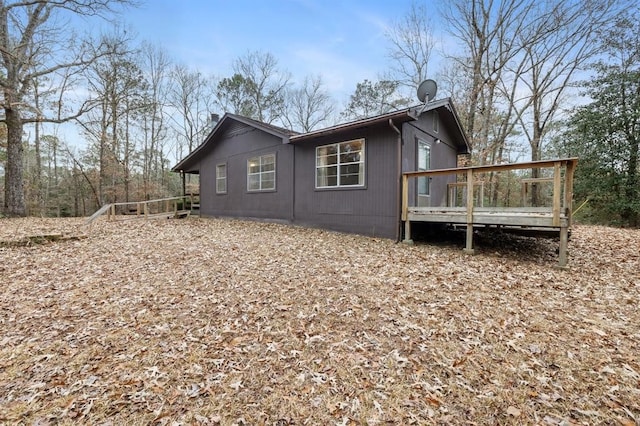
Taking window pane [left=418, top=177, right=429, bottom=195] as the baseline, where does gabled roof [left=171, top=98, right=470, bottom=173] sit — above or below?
above

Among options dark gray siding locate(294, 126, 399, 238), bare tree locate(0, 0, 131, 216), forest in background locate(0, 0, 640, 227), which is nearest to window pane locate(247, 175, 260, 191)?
dark gray siding locate(294, 126, 399, 238)

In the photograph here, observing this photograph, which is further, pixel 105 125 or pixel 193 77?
pixel 193 77

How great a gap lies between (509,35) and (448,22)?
3.12m

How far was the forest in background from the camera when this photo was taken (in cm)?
1168

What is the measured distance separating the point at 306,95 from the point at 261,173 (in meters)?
16.1

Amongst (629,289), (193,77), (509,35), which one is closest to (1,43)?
(193,77)

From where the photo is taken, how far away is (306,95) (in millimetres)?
25062

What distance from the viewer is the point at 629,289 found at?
442cm

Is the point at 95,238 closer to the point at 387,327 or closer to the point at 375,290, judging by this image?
the point at 375,290

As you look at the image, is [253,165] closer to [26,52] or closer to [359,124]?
[359,124]

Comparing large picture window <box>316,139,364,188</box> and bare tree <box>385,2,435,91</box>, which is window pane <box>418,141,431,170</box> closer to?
large picture window <box>316,139,364,188</box>

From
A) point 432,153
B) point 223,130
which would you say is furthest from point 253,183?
point 432,153

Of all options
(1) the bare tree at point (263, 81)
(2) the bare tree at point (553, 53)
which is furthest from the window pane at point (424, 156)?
(1) the bare tree at point (263, 81)

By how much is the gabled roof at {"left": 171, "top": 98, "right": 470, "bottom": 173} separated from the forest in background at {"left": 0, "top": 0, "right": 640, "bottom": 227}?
4.76 metres
